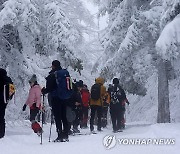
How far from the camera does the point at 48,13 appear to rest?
13.2m

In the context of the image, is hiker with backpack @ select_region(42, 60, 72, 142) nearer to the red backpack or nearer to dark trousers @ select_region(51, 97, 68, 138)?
dark trousers @ select_region(51, 97, 68, 138)

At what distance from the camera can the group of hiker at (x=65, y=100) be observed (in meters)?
9.12

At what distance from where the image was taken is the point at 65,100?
9.25 m

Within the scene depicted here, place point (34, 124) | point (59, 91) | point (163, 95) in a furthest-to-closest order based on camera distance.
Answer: point (163, 95), point (34, 124), point (59, 91)

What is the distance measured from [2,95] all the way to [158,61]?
9.93m

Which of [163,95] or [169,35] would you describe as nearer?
[169,35]

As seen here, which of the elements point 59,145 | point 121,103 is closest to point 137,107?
point 121,103

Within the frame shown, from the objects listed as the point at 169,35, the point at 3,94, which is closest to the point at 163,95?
the point at 169,35

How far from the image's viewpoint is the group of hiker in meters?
9.12

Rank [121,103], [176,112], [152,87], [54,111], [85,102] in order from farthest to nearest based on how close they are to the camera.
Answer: [152,87] → [176,112] → [85,102] → [121,103] → [54,111]

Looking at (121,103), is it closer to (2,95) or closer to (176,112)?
(2,95)

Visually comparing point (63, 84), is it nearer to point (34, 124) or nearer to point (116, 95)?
point (34, 124)

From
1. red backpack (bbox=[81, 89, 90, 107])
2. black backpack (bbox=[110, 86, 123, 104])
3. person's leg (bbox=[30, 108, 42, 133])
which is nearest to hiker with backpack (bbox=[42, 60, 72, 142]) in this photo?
person's leg (bbox=[30, 108, 42, 133])

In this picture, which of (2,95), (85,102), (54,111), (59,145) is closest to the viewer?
(2,95)
